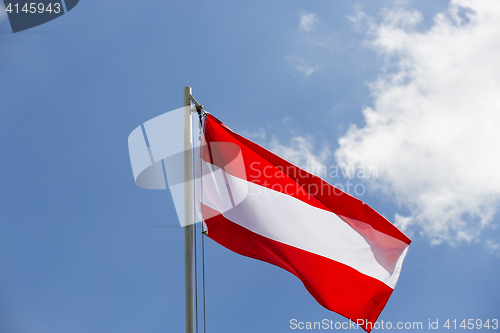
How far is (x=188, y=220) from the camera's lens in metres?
7.40

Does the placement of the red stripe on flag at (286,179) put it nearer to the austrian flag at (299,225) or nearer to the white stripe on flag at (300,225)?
the austrian flag at (299,225)

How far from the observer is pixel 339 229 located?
8.95 meters

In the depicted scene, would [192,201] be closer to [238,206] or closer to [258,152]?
[238,206]

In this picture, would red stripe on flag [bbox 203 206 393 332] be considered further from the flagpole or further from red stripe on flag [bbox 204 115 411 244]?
red stripe on flag [bbox 204 115 411 244]

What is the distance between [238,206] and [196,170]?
42.0 inches

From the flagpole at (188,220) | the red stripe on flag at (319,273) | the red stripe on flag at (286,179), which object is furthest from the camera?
the red stripe on flag at (286,179)

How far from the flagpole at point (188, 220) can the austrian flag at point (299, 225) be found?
59 cm

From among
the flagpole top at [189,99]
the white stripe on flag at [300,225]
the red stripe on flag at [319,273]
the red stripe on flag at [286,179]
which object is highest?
the flagpole top at [189,99]

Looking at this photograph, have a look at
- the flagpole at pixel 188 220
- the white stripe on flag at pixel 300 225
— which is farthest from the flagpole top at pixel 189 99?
the white stripe on flag at pixel 300 225

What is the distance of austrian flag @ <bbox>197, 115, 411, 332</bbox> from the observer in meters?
8.33

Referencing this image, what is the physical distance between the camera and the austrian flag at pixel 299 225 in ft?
27.3

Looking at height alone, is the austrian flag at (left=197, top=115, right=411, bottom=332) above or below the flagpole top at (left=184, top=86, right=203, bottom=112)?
below

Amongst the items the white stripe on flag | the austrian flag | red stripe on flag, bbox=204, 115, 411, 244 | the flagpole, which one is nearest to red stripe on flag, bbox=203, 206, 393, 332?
the austrian flag

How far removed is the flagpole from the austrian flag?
1.93 ft
